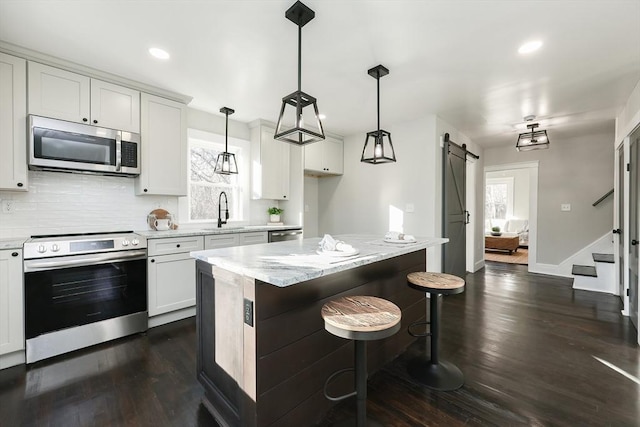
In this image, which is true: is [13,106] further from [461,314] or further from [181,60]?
[461,314]

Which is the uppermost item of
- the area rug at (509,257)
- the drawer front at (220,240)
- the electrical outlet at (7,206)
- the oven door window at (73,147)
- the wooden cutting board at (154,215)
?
the oven door window at (73,147)

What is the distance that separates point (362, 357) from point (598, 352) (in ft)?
8.31

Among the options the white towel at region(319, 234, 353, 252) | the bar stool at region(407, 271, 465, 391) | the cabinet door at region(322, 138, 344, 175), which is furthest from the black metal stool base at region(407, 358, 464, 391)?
the cabinet door at region(322, 138, 344, 175)

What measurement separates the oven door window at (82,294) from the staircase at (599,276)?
6.10 meters

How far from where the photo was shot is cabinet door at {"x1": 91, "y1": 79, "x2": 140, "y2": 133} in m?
2.72

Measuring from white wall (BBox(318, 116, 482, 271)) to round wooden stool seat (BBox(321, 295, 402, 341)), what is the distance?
274 centimetres

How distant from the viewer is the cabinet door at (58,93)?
2414 mm

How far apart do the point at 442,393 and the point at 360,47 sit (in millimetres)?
2701

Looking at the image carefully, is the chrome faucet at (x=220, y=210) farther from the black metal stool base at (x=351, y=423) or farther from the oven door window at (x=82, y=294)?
the black metal stool base at (x=351, y=423)

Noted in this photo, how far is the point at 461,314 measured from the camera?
130 inches

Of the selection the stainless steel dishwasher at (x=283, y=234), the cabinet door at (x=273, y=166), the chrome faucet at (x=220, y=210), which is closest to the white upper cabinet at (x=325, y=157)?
the cabinet door at (x=273, y=166)

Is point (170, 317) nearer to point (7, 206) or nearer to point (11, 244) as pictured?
point (11, 244)

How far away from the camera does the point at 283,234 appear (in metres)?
4.05

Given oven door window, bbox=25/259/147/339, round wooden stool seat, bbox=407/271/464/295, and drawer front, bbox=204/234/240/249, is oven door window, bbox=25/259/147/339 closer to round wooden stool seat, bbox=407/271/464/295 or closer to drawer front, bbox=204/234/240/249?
drawer front, bbox=204/234/240/249
